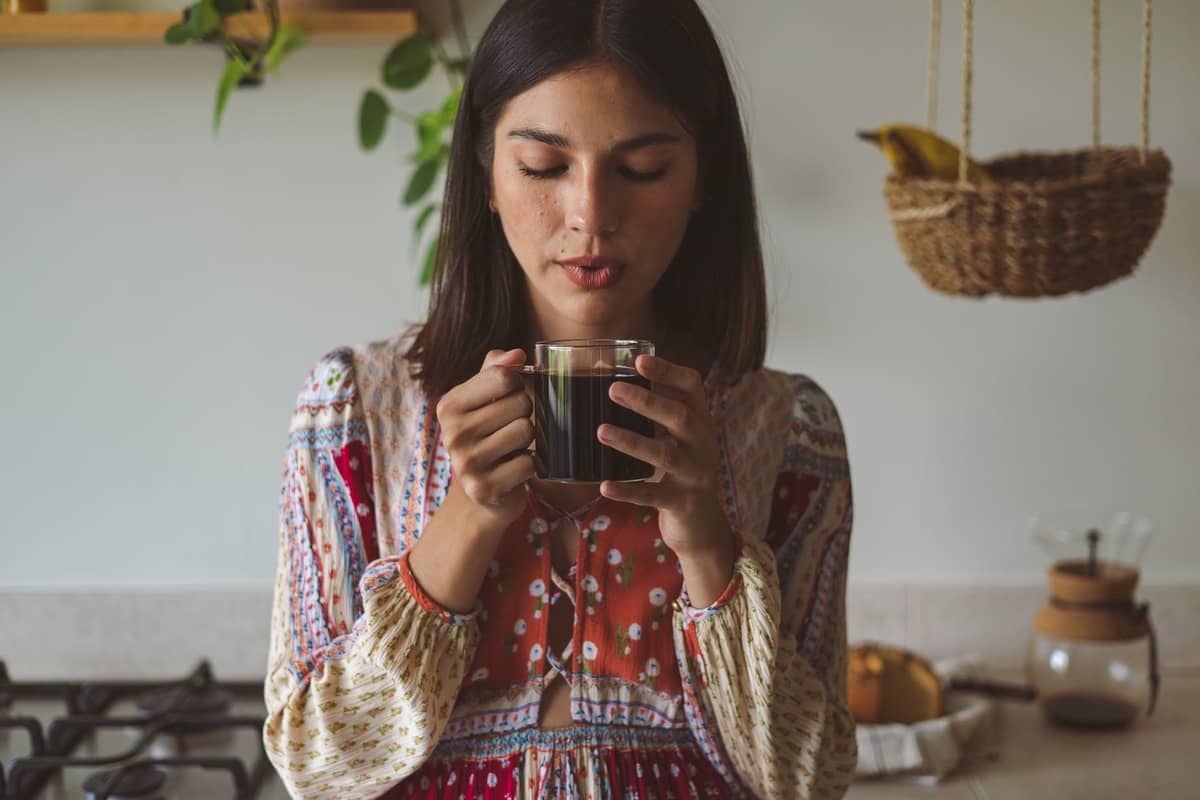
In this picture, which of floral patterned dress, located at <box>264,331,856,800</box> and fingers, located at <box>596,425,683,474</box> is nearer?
fingers, located at <box>596,425,683,474</box>

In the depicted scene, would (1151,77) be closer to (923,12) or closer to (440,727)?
(923,12)

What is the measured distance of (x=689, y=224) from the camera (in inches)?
45.4

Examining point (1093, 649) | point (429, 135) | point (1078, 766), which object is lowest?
point (1078, 766)

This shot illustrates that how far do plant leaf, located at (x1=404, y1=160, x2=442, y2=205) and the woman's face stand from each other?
74cm

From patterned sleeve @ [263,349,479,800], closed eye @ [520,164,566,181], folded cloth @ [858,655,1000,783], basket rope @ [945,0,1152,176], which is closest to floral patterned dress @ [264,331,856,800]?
patterned sleeve @ [263,349,479,800]

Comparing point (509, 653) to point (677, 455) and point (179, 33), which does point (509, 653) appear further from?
point (179, 33)

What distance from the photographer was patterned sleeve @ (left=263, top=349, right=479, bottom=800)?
0.95 metres

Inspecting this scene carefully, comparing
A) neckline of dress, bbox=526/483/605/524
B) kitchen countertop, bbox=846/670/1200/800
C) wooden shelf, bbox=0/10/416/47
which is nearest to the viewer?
neckline of dress, bbox=526/483/605/524

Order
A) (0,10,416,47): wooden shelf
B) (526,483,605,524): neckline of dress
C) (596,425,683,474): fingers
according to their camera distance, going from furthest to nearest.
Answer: (0,10,416,47): wooden shelf, (526,483,605,524): neckline of dress, (596,425,683,474): fingers

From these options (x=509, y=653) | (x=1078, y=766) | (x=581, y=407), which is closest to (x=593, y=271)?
(x=581, y=407)

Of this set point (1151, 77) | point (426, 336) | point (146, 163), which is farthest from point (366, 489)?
point (1151, 77)

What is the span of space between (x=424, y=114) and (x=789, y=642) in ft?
3.38

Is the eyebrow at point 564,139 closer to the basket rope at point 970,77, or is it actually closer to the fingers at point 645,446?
the fingers at point 645,446

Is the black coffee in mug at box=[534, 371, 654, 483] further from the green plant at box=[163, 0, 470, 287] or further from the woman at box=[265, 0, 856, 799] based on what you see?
the green plant at box=[163, 0, 470, 287]
